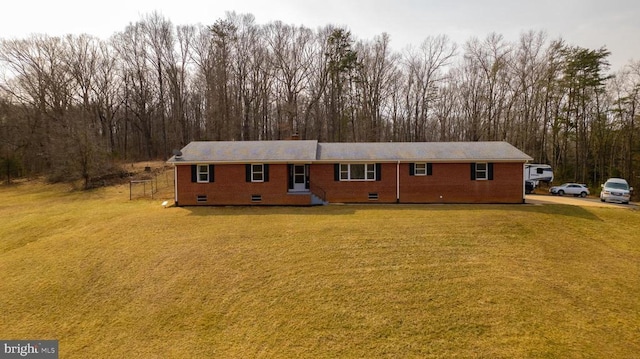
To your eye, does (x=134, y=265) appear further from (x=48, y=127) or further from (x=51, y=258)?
(x=48, y=127)

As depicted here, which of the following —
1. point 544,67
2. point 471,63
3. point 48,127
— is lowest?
point 48,127

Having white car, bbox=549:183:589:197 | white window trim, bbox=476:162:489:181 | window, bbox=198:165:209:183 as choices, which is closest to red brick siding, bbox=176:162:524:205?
white window trim, bbox=476:162:489:181

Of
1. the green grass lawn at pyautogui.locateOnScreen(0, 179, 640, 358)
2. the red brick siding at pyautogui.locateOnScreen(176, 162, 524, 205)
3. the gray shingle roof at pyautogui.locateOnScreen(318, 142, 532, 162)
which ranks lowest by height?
the green grass lawn at pyautogui.locateOnScreen(0, 179, 640, 358)

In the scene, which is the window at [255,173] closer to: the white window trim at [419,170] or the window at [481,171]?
the white window trim at [419,170]

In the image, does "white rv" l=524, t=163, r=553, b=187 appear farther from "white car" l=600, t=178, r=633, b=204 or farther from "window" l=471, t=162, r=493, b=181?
"window" l=471, t=162, r=493, b=181

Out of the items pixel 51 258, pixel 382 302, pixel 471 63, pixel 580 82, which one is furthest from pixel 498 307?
pixel 471 63

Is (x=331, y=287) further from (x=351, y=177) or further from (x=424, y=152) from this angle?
(x=424, y=152)
